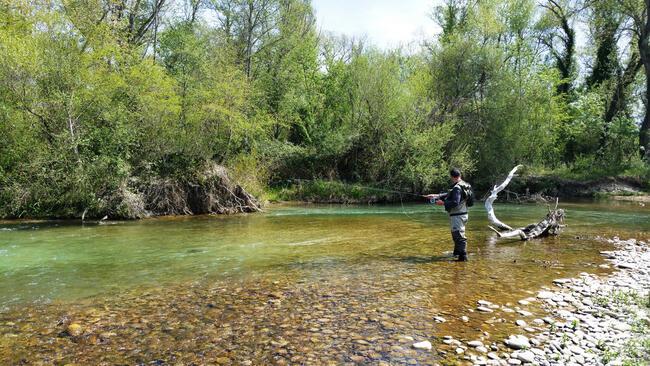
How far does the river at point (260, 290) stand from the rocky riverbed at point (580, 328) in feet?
1.08

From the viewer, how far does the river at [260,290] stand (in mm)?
5555

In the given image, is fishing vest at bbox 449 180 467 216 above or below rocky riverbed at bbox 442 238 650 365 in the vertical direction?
above

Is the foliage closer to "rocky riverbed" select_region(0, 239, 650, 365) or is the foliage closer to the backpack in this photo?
"rocky riverbed" select_region(0, 239, 650, 365)

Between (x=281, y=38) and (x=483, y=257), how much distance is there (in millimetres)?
28601

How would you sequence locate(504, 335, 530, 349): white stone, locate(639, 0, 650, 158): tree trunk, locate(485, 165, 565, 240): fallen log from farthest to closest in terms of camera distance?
locate(639, 0, 650, 158): tree trunk → locate(485, 165, 565, 240): fallen log → locate(504, 335, 530, 349): white stone

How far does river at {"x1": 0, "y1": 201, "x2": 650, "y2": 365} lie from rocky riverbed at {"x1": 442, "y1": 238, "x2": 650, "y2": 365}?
33cm

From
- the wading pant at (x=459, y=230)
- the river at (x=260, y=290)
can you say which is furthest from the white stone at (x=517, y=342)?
the wading pant at (x=459, y=230)

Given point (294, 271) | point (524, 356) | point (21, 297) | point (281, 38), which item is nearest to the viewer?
point (524, 356)

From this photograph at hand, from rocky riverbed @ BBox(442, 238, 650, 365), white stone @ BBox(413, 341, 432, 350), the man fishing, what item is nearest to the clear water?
the man fishing

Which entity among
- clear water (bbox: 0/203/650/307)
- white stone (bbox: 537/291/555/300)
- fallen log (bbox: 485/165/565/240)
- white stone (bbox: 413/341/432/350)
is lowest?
white stone (bbox: 413/341/432/350)

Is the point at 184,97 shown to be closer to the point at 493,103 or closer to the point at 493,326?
the point at 493,326

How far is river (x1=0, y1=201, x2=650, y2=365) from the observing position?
5555mm

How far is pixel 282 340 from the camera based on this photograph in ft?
19.0

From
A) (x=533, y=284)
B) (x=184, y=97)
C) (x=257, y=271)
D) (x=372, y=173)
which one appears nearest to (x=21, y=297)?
(x=257, y=271)
